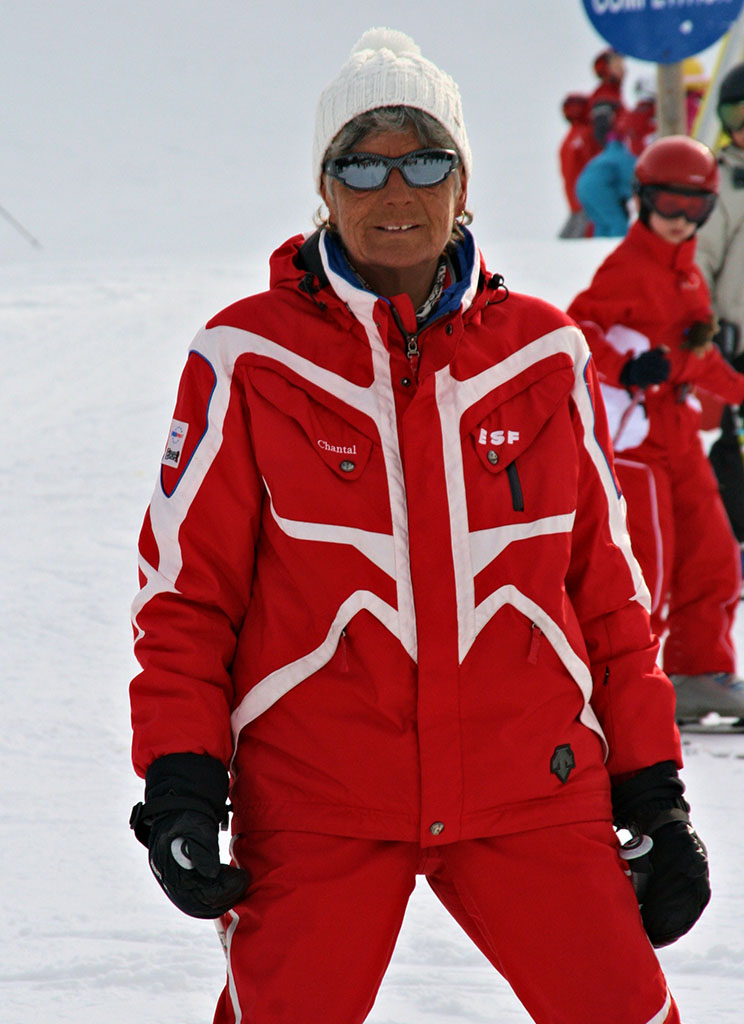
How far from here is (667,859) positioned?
1.88 metres

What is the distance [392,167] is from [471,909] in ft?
3.17

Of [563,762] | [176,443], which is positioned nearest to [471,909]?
[563,762]

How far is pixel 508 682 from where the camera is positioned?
185 cm

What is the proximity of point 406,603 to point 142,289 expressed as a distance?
765 cm

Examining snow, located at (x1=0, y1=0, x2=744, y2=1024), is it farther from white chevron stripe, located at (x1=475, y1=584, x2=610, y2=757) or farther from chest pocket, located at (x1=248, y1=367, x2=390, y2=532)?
chest pocket, located at (x1=248, y1=367, x2=390, y2=532)

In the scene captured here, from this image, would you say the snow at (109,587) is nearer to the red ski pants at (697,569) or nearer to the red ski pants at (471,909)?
the red ski pants at (697,569)

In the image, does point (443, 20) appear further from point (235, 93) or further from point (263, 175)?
point (263, 175)

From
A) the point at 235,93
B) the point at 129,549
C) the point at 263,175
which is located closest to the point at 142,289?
the point at 129,549

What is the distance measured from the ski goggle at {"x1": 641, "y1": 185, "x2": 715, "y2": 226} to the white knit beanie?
2503 mm

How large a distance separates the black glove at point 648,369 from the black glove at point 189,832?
8.88ft

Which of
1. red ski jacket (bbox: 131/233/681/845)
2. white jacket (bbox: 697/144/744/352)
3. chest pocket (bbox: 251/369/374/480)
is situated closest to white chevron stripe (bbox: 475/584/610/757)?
red ski jacket (bbox: 131/233/681/845)

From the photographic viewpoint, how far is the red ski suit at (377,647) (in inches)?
70.6

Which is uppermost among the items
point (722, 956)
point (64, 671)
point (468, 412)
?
point (468, 412)

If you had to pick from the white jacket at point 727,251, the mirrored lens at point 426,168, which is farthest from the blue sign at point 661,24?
the mirrored lens at point 426,168
